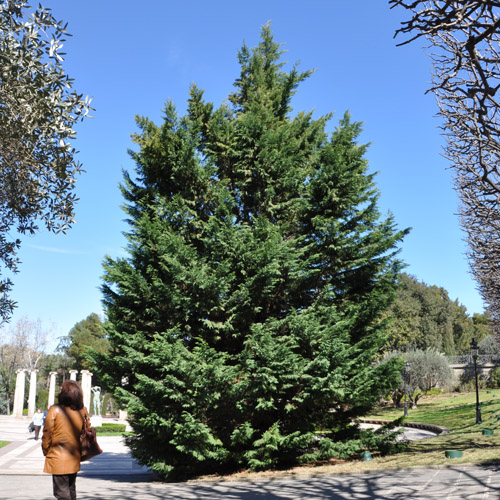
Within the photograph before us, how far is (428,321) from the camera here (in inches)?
2282

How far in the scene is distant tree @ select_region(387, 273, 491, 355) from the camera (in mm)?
51250

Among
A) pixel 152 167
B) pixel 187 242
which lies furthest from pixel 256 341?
pixel 152 167

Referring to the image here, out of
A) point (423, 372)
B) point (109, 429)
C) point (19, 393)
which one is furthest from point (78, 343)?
point (423, 372)

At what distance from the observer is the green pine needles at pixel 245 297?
37.2ft

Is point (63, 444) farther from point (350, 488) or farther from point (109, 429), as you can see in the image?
point (109, 429)

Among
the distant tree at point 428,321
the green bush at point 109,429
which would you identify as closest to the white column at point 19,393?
the green bush at point 109,429

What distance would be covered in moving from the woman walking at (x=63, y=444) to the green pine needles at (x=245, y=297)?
19.3ft

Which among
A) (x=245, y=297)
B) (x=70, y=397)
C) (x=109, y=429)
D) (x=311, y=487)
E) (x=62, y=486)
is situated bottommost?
(x=109, y=429)

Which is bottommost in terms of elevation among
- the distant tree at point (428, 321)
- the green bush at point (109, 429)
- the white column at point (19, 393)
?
the green bush at point (109, 429)

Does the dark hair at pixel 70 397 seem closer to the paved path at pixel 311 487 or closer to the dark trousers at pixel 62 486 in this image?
the dark trousers at pixel 62 486

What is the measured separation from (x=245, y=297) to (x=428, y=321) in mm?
51448

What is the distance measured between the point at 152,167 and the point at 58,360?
5802 cm

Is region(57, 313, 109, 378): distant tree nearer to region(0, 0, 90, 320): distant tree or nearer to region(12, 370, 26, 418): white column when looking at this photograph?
region(12, 370, 26, 418): white column

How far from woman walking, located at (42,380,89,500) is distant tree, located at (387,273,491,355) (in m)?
46.6
